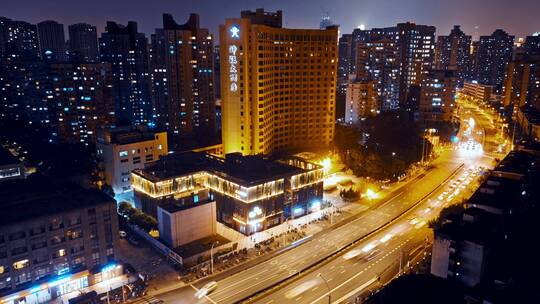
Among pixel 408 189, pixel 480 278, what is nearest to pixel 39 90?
pixel 408 189

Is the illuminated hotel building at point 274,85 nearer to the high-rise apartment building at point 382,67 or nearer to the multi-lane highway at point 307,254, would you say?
the multi-lane highway at point 307,254

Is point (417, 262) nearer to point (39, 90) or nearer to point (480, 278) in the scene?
point (480, 278)

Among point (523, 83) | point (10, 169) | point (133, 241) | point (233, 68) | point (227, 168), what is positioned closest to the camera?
point (133, 241)

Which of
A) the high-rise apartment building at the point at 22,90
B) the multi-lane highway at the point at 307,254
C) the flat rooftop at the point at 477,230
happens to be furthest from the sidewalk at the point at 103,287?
the high-rise apartment building at the point at 22,90

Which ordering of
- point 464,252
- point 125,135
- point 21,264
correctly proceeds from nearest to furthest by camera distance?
1. point 21,264
2. point 464,252
3. point 125,135

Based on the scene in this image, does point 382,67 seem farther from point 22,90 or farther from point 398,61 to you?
point 22,90

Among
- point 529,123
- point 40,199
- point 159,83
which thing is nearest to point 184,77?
point 159,83

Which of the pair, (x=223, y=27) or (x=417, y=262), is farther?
(x=223, y=27)
